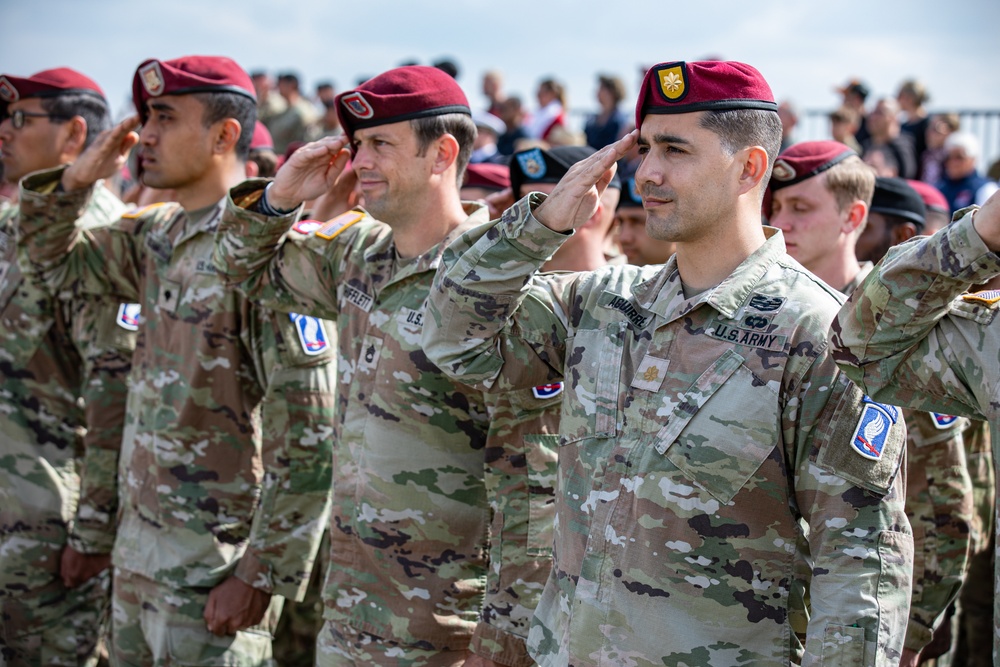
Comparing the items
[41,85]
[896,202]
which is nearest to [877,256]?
[896,202]

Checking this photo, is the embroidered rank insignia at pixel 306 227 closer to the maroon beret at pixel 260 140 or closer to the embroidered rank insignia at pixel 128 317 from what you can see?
the embroidered rank insignia at pixel 128 317

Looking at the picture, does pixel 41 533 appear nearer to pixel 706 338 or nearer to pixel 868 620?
pixel 706 338

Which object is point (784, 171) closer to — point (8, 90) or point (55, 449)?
point (55, 449)

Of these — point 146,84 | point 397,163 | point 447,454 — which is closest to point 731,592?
point 447,454

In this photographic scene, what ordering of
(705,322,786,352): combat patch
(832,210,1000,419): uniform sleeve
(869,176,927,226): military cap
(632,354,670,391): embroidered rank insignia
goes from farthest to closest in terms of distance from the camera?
(869,176,927,226): military cap < (632,354,670,391): embroidered rank insignia < (705,322,786,352): combat patch < (832,210,1000,419): uniform sleeve

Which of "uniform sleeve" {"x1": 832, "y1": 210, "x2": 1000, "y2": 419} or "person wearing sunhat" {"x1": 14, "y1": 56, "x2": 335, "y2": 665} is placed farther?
"person wearing sunhat" {"x1": 14, "y1": 56, "x2": 335, "y2": 665}

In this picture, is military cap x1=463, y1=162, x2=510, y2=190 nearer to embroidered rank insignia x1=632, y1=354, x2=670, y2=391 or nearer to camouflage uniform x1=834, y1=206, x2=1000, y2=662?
embroidered rank insignia x1=632, y1=354, x2=670, y2=391

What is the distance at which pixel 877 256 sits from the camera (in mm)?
4609

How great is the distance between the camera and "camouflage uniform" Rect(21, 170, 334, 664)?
4051mm

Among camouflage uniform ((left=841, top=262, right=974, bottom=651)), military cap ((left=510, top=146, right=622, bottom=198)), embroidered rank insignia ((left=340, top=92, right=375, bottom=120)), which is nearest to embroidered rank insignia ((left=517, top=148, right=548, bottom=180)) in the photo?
military cap ((left=510, top=146, right=622, bottom=198))

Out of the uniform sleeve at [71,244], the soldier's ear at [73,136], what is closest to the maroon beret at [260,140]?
the soldier's ear at [73,136]

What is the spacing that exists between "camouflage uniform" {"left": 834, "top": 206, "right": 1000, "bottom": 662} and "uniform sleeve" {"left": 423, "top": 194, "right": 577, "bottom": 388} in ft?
2.80

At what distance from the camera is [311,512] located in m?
4.10

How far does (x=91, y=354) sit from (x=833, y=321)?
366 centimetres
